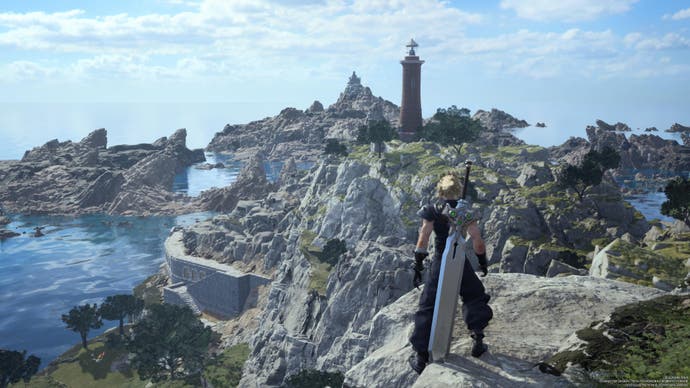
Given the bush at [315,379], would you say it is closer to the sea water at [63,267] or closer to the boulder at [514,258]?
the boulder at [514,258]

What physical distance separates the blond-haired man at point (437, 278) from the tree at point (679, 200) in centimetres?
4446

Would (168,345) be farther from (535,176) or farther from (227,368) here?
(535,176)

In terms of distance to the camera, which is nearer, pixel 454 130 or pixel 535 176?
pixel 535 176

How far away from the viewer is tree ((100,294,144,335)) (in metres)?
69.4

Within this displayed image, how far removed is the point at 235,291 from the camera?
74562mm

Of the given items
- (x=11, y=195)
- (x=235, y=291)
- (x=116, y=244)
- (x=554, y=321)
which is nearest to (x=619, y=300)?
(x=554, y=321)

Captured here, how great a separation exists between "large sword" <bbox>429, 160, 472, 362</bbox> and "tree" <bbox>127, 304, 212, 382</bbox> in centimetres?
4901

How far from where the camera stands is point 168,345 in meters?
54.2

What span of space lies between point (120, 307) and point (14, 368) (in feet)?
55.5

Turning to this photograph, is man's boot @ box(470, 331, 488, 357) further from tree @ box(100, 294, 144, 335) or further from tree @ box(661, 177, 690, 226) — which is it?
tree @ box(100, 294, 144, 335)

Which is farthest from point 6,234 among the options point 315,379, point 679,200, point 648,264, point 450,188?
point 450,188

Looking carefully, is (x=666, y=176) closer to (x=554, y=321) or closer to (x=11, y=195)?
(x=554, y=321)

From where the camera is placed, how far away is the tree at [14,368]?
177 feet

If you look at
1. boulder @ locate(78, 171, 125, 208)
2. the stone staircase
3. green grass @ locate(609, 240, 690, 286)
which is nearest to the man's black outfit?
green grass @ locate(609, 240, 690, 286)
